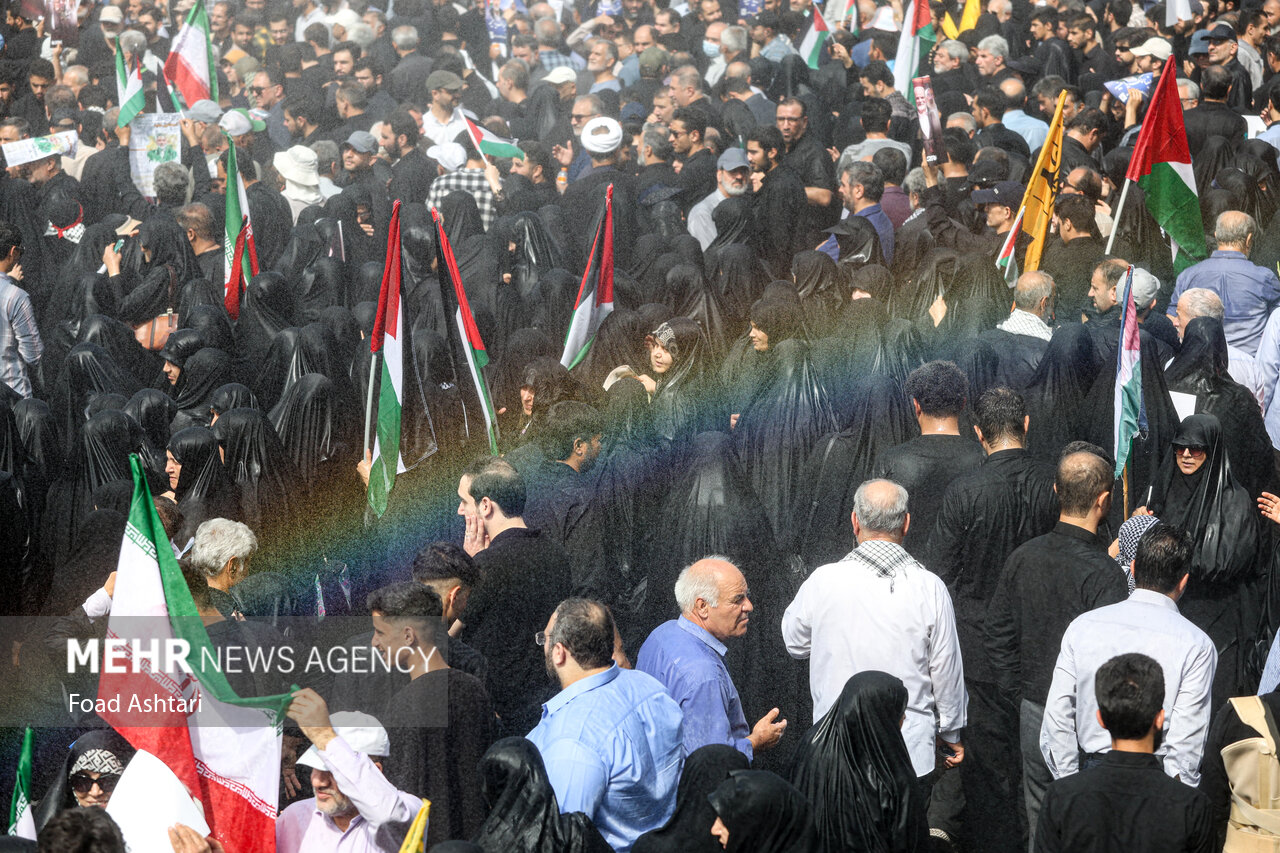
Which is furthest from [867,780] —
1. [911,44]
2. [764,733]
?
[911,44]

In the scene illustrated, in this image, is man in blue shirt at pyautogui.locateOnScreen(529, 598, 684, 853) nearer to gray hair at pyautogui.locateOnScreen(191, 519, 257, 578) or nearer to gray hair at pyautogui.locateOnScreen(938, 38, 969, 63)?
gray hair at pyautogui.locateOnScreen(191, 519, 257, 578)

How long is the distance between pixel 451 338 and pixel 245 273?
2.69m

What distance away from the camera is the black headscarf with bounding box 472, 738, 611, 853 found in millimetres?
3848

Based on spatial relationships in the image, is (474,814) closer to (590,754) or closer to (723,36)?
(590,754)

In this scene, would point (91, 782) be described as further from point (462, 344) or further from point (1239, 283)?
point (1239, 283)

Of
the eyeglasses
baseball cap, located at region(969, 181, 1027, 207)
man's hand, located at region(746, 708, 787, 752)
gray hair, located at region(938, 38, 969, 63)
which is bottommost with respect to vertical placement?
man's hand, located at region(746, 708, 787, 752)

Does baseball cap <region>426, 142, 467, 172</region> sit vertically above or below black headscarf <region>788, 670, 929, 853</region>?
above

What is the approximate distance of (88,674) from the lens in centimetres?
537

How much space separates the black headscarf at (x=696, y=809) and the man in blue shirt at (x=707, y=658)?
2.00 ft

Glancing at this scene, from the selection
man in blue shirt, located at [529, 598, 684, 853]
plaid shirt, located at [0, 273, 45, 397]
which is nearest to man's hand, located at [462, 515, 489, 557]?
man in blue shirt, located at [529, 598, 684, 853]

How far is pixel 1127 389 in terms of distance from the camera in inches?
250

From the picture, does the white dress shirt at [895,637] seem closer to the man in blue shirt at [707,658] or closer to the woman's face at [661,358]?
the man in blue shirt at [707,658]

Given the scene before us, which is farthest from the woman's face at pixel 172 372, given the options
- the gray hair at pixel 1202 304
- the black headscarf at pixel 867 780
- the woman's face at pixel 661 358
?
the gray hair at pixel 1202 304

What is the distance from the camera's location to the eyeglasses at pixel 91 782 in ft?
14.9
